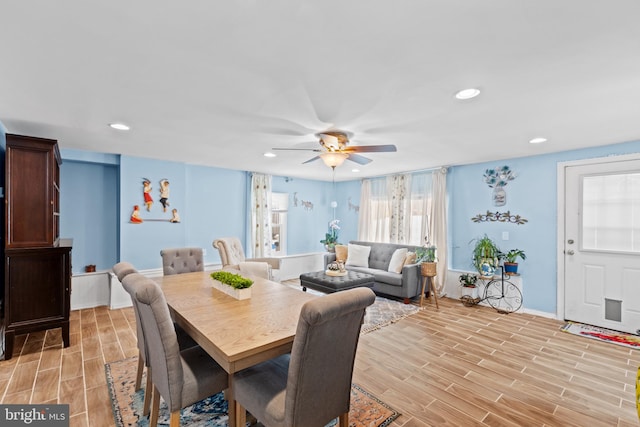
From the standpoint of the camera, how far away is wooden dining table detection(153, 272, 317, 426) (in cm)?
141

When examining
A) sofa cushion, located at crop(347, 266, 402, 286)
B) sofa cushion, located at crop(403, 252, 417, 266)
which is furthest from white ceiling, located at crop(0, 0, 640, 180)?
sofa cushion, located at crop(347, 266, 402, 286)

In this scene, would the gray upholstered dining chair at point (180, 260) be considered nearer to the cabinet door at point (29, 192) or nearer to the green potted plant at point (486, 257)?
the cabinet door at point (29, 192)

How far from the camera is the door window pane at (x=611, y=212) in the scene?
3443 millimetres

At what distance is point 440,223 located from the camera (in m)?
5.07

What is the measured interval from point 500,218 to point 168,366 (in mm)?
4690

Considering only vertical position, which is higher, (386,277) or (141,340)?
(141,340)

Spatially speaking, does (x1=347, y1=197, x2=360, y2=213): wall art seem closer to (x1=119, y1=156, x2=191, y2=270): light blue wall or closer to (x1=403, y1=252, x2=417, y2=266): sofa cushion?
(x1=403, y1=252, x2=417, y2=266): sofa cushion

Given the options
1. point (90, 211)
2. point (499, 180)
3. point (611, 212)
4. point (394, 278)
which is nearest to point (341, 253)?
point (394, 278)

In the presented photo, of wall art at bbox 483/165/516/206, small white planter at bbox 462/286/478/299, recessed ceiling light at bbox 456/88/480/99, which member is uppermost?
recessed ceiling light at bbox 456/88/480/99

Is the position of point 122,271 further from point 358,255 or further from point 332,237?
point 332,237

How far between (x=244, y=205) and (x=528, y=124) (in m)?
4.66

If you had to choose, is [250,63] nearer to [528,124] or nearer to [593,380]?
[528,124]

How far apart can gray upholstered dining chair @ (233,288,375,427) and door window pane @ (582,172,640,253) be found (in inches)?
154

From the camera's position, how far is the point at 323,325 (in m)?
1.32
